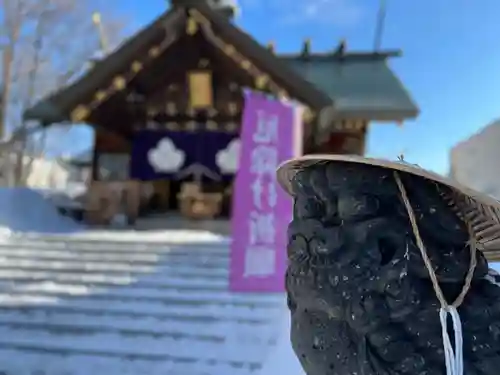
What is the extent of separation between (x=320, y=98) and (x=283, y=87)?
70cm

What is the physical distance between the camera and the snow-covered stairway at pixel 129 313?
13.5ft

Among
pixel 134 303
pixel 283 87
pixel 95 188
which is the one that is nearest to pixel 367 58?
pixel 283 87

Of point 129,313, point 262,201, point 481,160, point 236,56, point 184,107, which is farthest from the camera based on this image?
point 184,107

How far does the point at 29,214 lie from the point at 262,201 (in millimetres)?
4820

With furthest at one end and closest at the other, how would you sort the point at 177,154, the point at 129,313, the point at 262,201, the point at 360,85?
1. the point at 360,85
2. the point at 177,154
3. the point at 262,201
4. the point at 129,313

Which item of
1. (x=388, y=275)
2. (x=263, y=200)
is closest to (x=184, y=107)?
(x=263, y=200)

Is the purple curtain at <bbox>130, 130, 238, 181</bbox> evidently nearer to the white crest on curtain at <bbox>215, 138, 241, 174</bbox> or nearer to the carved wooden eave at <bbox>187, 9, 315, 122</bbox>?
the white crest on curtain at <bbox>215, 138, 241, 174</bbox>

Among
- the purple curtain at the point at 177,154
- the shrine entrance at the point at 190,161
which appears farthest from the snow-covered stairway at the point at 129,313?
the purple curtain at the point at 177,154

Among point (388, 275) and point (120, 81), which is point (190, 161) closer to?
point (120, 81)

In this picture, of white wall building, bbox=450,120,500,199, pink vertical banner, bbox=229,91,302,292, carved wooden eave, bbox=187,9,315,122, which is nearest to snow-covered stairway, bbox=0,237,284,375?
pink vertical banner, bbox=229,91,302,292

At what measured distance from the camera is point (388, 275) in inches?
39.9

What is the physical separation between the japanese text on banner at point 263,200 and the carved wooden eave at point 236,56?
126 inches

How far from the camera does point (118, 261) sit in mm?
6090

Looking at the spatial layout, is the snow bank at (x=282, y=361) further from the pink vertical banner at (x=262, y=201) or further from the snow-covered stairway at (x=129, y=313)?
the pink vertical banner at (x=262, y=201)
